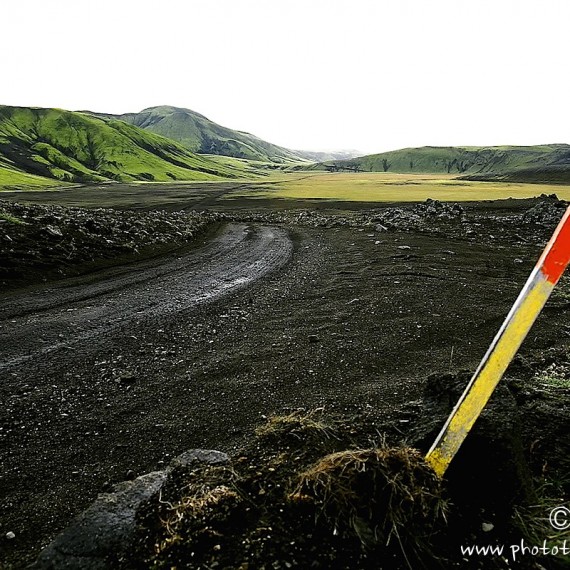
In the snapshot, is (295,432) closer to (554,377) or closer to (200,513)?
(200,513)

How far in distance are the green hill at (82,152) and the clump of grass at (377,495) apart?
355 ft

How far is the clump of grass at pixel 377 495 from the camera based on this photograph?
2.22 m

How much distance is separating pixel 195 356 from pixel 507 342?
5.87m

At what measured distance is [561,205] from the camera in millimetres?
27703

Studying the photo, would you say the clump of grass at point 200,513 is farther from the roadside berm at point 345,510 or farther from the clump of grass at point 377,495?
the clump of grass at point 377,495

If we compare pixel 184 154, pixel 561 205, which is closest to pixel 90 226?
pixel 561 205

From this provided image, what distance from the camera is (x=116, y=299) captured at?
1049 centimetres

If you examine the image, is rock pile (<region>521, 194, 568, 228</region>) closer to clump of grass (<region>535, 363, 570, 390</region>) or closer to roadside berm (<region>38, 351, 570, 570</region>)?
clump of grass (<region>535, 363, 570, 390</region>)

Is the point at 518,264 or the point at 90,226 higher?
the point at 90,226

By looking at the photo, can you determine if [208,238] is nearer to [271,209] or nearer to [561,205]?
[271,209]

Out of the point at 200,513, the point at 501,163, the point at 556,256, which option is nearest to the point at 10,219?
the point at 200,513

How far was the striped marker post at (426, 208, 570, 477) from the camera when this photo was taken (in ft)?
6.50

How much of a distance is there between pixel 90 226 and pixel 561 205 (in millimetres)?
29046

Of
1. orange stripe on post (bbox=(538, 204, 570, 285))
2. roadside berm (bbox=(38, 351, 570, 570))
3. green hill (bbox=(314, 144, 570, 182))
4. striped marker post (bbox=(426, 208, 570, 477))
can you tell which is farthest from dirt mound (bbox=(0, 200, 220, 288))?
green hill (bbox=(314, 144, 570, 182))
